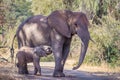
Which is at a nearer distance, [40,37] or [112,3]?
[40,37]

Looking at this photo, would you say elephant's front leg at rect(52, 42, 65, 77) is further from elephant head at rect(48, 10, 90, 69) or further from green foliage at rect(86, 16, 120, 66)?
green foliage at rect(86, 16, 120, 66)

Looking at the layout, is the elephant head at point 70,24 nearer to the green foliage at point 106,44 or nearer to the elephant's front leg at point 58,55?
the elephant's front leg at point 58,55

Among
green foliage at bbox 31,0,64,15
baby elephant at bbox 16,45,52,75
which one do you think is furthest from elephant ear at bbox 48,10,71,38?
green foliage at bbox 31,0,64,15

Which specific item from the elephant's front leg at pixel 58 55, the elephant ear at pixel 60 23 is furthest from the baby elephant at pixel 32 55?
the elephant ear at pixel 60 23

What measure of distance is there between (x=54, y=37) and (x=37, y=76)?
157 centimetres

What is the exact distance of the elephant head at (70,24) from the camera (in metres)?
13.2

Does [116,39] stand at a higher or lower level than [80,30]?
lower

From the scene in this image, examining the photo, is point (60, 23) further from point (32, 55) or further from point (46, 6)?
point (46, 6)

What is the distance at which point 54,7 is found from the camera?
2953 centimetres

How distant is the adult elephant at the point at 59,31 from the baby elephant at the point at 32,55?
0.69 meters

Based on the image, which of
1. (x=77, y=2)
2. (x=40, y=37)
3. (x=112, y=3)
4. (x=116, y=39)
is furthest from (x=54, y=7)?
(x=40, y=37)

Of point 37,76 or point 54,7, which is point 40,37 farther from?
point 54,7

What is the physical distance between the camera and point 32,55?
1295 centimetres

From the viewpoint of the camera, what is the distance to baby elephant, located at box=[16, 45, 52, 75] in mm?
12781
